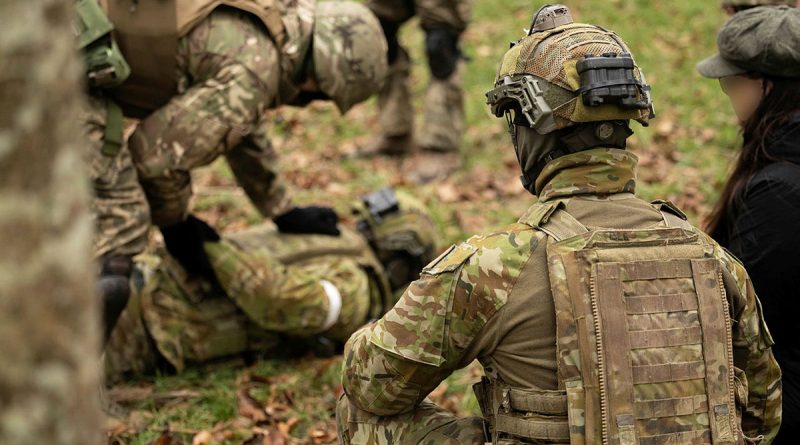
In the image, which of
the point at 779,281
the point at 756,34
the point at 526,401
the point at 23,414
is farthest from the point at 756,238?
the point at 23,414

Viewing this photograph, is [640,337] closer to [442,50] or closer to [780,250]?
[780,250]

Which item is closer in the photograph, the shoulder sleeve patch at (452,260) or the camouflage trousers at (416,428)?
the shoulder sleeve patch at (452,260)

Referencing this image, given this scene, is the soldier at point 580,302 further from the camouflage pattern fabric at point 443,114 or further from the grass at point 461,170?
the camouflage pattern fabric at point 443,114

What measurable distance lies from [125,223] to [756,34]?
2536mm

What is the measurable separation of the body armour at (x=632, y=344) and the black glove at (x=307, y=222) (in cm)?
261

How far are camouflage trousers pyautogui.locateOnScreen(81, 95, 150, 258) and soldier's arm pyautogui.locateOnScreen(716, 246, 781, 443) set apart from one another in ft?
7.63

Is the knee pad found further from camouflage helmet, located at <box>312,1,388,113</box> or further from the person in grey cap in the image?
the person in grey cap

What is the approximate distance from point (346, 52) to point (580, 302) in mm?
2366

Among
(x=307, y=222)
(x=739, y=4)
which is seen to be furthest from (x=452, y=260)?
(x=739, y=4)

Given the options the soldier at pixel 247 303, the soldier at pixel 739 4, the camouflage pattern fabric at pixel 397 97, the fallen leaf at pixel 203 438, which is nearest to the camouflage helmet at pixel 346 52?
the soldier at pixel 247 303

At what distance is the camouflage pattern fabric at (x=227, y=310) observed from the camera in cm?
441

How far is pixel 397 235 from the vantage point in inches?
200

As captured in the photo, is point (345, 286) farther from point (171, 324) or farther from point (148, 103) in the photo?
point (148, 103)

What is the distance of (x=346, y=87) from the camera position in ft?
14.5
